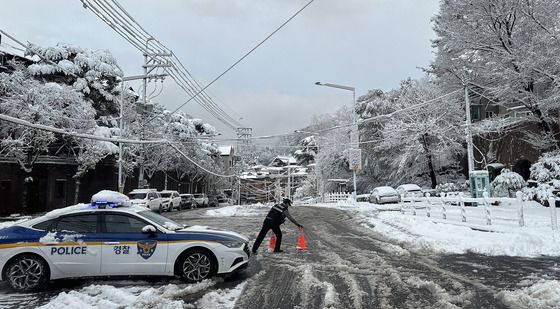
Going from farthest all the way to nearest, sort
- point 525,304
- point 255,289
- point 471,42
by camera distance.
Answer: point 471,42 → point 255,289 → point 525,304

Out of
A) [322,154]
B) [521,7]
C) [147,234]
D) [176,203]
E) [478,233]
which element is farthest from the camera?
[322,154]

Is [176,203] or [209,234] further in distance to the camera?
[176,203]

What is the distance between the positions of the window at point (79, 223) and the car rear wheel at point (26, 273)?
0.67m

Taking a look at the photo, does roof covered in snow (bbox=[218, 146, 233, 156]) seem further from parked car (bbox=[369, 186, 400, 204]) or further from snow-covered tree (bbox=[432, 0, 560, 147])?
snow-covered tree (bbox=[432, 0, 560, 147])

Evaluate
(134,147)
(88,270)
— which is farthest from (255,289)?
(134,147)

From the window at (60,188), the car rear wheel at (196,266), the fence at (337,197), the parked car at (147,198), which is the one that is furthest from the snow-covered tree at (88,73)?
the car rear wheel at (196,266)

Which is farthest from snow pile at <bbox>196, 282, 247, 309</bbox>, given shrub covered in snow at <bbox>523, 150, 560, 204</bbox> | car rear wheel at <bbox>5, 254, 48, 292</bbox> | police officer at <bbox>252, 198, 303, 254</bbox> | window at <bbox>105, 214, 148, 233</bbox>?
shrub covered in snow at <bbox>523, 150, 560, 204</bbox>

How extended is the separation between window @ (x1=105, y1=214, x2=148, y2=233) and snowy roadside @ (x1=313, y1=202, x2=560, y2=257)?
7209mm

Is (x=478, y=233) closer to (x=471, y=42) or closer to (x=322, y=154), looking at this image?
(x=471, y=42)

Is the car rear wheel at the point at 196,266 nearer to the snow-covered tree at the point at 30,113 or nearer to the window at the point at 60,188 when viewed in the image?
the snow-covered tree at the point at 30,113

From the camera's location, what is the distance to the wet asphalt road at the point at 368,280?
6332 mm

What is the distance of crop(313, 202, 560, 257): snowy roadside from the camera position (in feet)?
34.6

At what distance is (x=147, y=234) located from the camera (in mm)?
7672

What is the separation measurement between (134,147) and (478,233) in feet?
101
